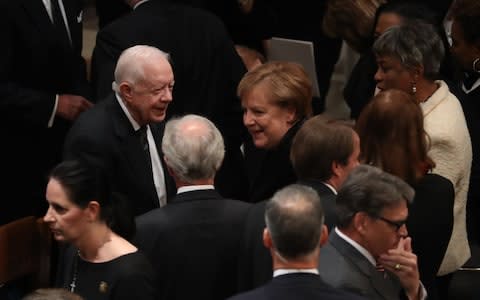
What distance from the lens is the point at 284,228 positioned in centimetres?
416

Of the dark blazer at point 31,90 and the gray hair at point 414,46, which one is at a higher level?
the gray hair at point 414,46

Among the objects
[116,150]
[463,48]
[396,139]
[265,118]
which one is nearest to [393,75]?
[463,48]

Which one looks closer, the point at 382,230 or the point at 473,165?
the point at 382,230

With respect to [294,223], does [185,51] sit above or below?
below

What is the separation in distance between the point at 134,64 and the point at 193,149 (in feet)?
2.84

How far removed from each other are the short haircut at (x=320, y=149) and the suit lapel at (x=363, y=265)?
0.41 m

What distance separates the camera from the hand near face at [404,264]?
4.61m

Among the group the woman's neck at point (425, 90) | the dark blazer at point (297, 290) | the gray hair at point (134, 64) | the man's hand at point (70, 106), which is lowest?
the man's hand at point (70, 106)

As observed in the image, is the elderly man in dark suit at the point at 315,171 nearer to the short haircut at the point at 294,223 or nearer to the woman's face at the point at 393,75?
the short haircut at the point at 294,223

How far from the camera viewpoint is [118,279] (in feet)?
15.5

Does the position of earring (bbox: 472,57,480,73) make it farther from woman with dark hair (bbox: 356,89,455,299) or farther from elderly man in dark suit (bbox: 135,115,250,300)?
elderly man in dark suit (bbox: 135,115,250,300)

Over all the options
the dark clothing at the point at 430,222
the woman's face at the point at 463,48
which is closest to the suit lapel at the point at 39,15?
the woman's face at the point at 463,48

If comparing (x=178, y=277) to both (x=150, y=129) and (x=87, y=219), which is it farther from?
(x=150, y=129)

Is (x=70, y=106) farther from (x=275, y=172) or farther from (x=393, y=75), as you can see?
Result: (x=393, y=75)
